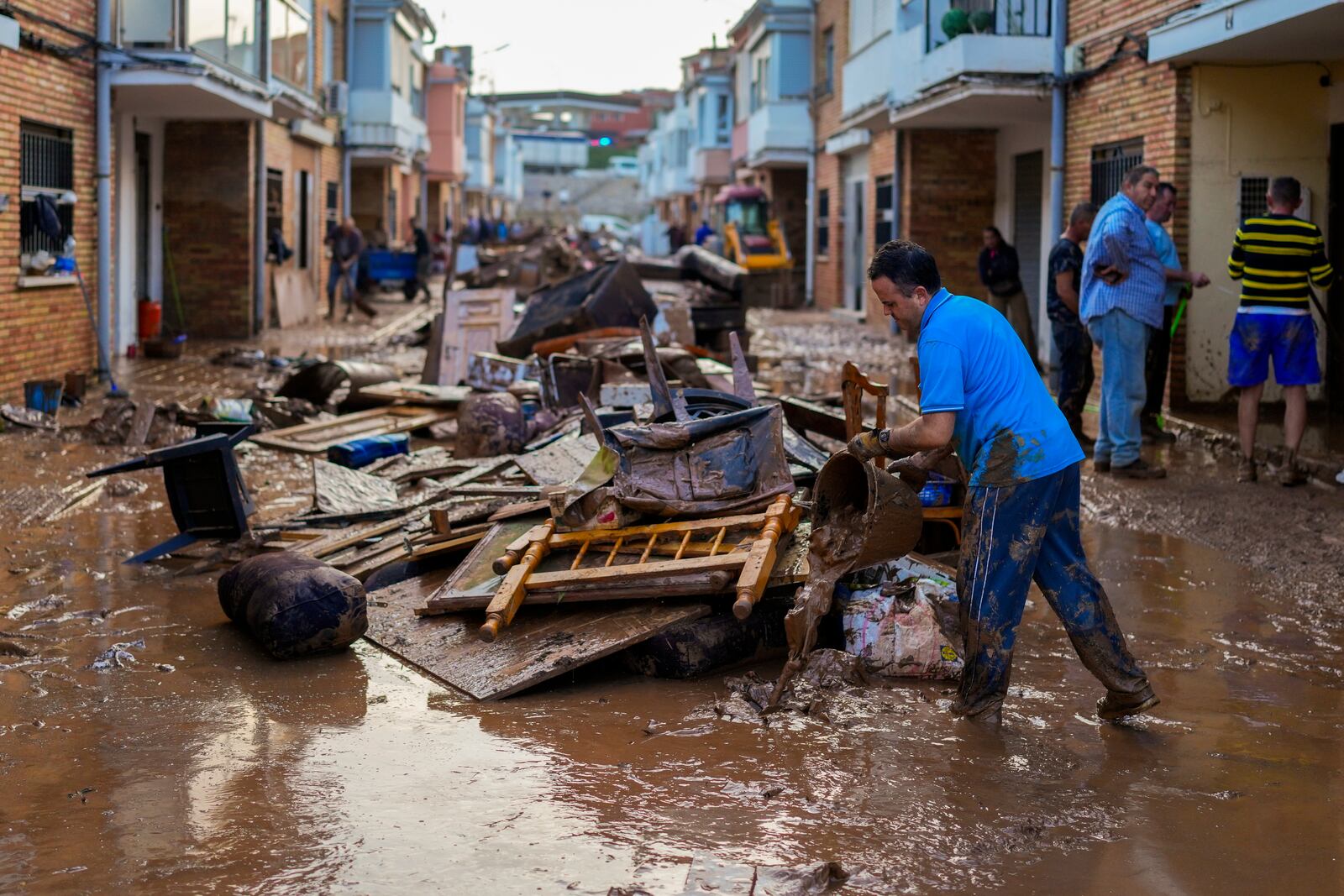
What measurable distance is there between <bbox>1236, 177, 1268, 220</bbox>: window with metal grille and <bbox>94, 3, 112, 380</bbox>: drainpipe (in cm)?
1100

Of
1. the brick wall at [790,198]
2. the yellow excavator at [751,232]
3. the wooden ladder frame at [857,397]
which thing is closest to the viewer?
the wooden ladder frame at [857,397]

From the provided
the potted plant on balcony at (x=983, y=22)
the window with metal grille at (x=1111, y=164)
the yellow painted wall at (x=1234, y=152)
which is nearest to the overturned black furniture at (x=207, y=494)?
the yellow painted wall at (x=1234, y=152)

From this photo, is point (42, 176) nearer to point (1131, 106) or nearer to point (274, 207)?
point (274, 207)

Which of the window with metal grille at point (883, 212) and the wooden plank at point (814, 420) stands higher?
the window with metal grille at point (883, 212)

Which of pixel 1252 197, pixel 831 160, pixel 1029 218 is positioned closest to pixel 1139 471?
pixel 1252 197

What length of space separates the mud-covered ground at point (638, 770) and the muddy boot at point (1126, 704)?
81 mm

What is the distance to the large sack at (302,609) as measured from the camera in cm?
566

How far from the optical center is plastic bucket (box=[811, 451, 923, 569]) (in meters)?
4.88

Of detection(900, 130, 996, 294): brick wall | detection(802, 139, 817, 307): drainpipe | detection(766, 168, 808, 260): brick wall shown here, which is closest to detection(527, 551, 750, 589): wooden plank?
detection(900, 130, 996, 294): brick wall

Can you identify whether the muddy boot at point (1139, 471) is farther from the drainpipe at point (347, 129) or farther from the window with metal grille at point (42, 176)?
the drainpipe at point (347, 129)

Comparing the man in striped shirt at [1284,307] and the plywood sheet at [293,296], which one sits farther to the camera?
the plywood sheet at [293,296]

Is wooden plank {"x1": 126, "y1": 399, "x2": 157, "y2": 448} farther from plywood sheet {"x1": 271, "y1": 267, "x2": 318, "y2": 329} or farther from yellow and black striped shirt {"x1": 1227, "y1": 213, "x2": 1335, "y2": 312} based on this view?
plywood sheet {"x1": 271, "y1": 267, "x2": 318, "y2": 329}

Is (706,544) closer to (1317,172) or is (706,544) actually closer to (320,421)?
(320,421)

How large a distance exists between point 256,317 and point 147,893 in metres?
18.6
